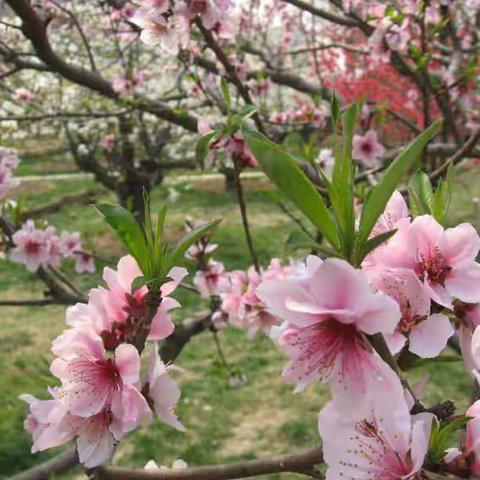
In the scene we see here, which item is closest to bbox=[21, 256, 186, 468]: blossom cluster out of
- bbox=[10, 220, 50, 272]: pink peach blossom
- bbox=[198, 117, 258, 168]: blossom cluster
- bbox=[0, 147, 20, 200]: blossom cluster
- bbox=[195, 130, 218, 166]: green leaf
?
bbox=[195, 130, 218, 166]: green leaf

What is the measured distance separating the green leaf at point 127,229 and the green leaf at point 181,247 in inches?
1.2

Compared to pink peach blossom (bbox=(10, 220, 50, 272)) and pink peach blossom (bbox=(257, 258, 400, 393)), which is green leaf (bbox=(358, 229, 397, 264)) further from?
pink peach blossom (bbox=(10, 220, 50, 272))

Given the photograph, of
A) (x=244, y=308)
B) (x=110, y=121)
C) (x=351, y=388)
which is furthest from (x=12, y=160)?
(x=110, y=121)

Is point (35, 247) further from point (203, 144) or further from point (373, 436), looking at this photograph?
point (373, 436)

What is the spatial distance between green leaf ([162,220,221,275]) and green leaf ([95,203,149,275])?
0.10ft

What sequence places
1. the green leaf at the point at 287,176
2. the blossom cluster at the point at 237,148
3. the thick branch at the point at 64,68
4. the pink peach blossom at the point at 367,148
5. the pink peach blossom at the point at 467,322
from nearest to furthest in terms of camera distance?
the green leaf at the point at 287,176
the pink peach blossom at the point at 467,322
the blossom cluster at the point at 237,148
the thick branch at the point at 64,68
the pink peach blossom at the point at 367,148

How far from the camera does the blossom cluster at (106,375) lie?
93 centimetres

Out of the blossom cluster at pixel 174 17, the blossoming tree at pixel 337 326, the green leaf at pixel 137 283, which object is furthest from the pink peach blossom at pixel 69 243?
the green leaf at pixel 137 283

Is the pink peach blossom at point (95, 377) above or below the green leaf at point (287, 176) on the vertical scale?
below

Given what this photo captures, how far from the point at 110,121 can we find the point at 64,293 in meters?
7.01

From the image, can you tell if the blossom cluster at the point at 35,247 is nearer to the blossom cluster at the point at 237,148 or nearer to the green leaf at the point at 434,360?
the blossom cluster at the point at 237,148

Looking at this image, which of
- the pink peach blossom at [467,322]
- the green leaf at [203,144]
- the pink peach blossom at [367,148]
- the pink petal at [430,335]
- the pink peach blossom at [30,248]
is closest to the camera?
the pink petal at [430,335]

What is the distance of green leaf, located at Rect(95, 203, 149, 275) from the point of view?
0.89m

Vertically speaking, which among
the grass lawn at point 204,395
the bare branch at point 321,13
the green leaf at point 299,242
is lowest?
the grass lawn at point 204,395
